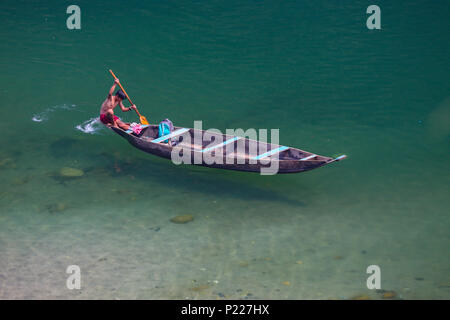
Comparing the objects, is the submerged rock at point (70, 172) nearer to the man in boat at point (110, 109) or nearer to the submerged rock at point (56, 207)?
the submerged rock at point (56, 207)

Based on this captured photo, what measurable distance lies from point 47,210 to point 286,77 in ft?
27.2

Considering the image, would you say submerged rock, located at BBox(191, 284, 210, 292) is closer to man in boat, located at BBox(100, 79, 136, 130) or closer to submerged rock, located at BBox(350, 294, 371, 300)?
submerged rock, located at BBox(350, 294, 371, 300)

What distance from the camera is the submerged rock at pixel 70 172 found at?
34.4 ft

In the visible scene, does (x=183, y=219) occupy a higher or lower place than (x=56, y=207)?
lower

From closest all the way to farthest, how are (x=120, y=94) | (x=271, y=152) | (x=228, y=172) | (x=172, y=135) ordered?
(x=271, y=152) → (x=228, y=172) → (x=172, y=135) → (x=120, y=94)

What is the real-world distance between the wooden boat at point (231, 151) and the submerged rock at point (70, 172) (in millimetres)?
1308

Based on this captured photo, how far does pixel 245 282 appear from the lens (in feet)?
24.5

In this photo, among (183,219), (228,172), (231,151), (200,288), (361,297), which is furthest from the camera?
(228,172)

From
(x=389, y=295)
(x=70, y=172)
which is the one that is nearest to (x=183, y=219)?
(x=70, y=172)

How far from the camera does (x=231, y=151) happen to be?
33.8 ft

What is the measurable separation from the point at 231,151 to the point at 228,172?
52cm

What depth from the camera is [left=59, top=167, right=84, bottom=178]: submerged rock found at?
10.5 meters

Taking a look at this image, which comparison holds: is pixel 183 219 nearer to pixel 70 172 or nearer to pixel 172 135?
pixel 172 135

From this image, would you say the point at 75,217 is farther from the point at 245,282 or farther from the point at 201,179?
the point at 245,282
